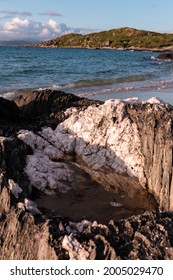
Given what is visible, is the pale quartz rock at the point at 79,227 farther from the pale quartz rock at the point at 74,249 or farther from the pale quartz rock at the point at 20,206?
A: the pale quartz rock at the point at 20,206

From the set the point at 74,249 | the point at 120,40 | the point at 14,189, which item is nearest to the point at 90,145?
the point at 14,189

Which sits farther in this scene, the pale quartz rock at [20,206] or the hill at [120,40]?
the hill at [120,40]

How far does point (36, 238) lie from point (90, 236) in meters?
0.64

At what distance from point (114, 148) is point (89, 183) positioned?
0.92m

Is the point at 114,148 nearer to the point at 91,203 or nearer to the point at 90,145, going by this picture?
the point at 90,145

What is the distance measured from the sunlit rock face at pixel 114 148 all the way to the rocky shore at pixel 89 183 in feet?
0.06

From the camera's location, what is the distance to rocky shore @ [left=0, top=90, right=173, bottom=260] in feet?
15.1

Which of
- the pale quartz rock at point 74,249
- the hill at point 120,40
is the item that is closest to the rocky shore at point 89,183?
the pale quartz rock at point 74,249

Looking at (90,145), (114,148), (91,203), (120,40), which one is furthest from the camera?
(120,40)

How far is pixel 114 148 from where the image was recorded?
25.8 feet

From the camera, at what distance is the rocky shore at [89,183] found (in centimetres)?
462

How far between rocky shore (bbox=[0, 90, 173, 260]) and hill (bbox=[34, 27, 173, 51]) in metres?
89.2
